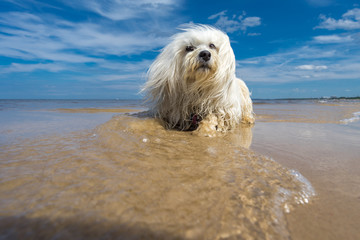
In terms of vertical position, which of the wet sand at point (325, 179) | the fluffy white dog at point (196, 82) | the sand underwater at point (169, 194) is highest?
the fluffy white dog at point (196, 82)

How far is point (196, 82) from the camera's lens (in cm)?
253

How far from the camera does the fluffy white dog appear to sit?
245cm

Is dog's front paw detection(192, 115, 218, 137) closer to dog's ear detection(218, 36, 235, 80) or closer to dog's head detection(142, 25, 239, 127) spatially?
dog's head detection(142, 25, 239, 127)

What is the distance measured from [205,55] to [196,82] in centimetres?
32

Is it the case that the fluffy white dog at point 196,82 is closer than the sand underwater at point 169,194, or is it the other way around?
the sand underwater at point 169,194

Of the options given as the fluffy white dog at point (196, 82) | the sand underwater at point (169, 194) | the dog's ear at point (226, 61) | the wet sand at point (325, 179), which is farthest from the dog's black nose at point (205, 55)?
the sand underwater at point (169, 194)

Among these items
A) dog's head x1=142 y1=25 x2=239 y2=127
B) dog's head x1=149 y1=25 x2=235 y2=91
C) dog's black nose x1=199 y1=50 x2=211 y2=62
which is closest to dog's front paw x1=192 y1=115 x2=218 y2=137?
dog's head x1=142 y1=25 x2=239 y2=127

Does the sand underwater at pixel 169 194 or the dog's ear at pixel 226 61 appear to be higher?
the dog's ear at pixel 226 61

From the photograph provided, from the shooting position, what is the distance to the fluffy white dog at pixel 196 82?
2453 millimetres

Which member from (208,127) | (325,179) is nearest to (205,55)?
(208,127)

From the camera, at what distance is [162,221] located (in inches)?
27.5

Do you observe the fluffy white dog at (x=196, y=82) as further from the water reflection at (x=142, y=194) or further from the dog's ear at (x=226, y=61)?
the water reflection at (x=142, y=194)

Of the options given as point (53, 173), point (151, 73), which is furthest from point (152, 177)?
point (151, 73)

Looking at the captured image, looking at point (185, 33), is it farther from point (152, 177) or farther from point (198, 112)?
point (152, 177)
